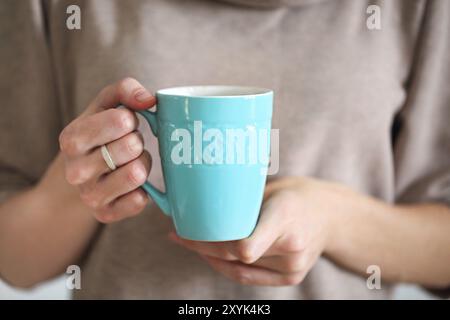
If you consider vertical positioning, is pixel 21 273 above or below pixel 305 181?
below

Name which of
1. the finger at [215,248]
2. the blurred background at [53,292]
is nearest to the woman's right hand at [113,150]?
the finger at [215,248]

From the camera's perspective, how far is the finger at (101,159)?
1.44 ft

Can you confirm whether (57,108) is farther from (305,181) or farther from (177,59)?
(305,181)

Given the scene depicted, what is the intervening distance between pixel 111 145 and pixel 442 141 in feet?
1.46

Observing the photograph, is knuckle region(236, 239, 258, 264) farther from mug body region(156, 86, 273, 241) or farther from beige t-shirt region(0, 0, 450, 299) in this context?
beige t-shirt region(0, 0, 450, 299)

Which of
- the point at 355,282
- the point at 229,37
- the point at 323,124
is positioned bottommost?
the point at 355,282

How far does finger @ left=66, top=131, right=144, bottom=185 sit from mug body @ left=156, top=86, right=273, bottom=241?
0.09 feet

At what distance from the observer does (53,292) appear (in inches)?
30.2

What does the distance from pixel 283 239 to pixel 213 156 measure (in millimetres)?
157

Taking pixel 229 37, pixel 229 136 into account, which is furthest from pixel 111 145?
pixel 229 37

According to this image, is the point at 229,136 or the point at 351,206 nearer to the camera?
the point at 229,136

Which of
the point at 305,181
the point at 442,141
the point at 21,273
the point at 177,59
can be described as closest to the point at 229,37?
the point at 177,59

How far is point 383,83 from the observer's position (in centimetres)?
63

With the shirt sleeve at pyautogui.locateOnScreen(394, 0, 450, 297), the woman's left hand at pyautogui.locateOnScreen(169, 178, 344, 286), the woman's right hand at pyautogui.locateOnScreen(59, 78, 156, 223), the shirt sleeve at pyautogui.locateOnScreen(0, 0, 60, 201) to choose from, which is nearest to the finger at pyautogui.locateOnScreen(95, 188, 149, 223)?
the woman's right hand at pyautogui.locateOnScreen(59, 78, 156, 223)
